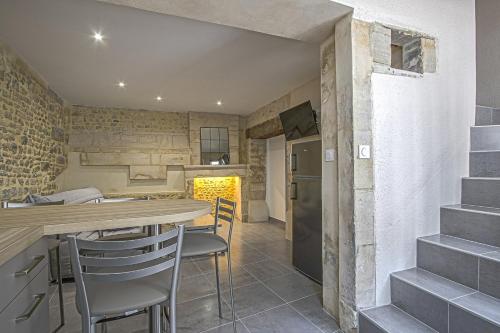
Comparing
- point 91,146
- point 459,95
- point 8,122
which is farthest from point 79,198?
point 459,95

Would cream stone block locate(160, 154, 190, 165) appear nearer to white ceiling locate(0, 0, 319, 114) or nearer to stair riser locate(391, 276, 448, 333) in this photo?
white ceiling locate(0, 0, 319, 114)

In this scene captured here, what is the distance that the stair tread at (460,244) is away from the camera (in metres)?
1.64

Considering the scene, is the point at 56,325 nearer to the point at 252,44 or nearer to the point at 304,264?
the point at 304,264

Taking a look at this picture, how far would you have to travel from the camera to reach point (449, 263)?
1.73 meters

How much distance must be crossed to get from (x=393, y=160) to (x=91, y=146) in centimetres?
592

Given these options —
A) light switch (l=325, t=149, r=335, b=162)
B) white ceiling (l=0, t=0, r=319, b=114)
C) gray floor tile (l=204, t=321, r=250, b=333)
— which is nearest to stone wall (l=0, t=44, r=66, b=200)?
white ceiling (l=0, t=0, r=319, b=114)

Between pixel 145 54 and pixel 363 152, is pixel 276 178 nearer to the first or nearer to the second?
pixel 145 54

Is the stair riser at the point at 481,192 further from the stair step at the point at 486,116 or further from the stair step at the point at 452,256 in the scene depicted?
the stair step at the point at 486,116

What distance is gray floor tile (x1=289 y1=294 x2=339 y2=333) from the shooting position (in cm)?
195

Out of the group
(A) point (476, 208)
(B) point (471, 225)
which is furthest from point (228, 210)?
(A) point (476, 208)

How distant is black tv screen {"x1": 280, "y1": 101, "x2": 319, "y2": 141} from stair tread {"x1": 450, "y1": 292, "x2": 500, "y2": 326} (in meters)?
2.43

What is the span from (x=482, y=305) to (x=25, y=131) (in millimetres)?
5078

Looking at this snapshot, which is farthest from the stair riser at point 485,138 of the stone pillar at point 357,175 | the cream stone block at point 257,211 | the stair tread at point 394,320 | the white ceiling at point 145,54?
the cream stone block at point 257,211

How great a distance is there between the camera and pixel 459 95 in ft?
7.11
